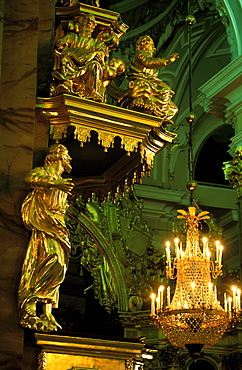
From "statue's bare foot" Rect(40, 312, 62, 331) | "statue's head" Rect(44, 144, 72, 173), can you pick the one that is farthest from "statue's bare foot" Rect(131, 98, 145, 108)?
"statue's bare foot" Rect(40, 312, 62, 331)

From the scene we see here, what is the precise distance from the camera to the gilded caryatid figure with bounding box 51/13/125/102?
4762mm

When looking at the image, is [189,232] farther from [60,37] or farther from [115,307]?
[60,37]

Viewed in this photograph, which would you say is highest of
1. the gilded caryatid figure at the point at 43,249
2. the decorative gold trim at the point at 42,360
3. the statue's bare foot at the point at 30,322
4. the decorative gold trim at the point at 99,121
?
the decorative gold trim at the point at 99,121

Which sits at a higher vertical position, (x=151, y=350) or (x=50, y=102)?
(x=50, y=102)

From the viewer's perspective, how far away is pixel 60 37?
16.9 ft

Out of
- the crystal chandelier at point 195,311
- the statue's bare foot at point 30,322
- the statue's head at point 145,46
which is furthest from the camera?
the crystal chandelier at point 195,311

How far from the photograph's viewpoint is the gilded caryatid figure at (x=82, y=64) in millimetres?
4762

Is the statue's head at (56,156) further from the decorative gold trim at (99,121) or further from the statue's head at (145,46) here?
the statue's head at (145,46)

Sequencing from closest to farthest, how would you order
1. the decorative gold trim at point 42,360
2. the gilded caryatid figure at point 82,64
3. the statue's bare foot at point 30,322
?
the statue's bare foot at point 30,322 → the decorative gold trim at point 42,360 → the gilded caryatid figure at point 82,64

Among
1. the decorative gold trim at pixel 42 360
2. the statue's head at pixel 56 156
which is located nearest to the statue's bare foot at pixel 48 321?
the decorative gold trim at pixel 42 360

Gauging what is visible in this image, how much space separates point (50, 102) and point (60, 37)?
28.8 inches

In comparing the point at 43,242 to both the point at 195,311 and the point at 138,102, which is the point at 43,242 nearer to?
the point at 138,102

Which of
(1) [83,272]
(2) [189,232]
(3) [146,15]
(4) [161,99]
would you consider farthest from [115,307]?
(4) [161,99]

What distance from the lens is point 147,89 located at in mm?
5047
